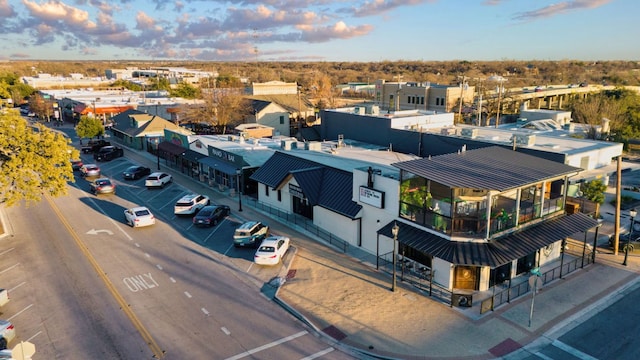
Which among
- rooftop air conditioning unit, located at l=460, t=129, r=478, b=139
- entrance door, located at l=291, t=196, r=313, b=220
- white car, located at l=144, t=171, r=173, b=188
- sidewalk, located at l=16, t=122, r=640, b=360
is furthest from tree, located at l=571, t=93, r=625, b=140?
white car, located at l=144, t=171, r=173, b=188

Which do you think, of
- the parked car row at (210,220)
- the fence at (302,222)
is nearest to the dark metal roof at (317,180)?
the fence at (302,222)

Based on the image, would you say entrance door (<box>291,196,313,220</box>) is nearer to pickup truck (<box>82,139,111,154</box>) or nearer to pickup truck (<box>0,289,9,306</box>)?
pickup truck (<box>0,289,9,306</box>)

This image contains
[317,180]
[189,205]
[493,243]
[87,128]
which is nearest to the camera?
[493,243]

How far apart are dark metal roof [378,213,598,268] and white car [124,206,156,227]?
1626 cm

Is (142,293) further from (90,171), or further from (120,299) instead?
(90,171)

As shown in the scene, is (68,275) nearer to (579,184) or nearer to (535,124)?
(579,184)

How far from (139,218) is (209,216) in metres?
4.59

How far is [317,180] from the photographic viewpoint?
29.4 meters

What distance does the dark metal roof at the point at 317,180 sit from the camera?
26828 mm

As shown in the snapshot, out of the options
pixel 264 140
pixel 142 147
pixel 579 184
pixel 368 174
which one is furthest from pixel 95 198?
pixel 579 184

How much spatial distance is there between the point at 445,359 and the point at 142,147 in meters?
51.5

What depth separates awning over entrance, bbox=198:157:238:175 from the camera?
37081mm

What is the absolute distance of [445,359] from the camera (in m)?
16.1

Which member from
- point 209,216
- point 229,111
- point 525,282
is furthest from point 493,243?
point 229,111
